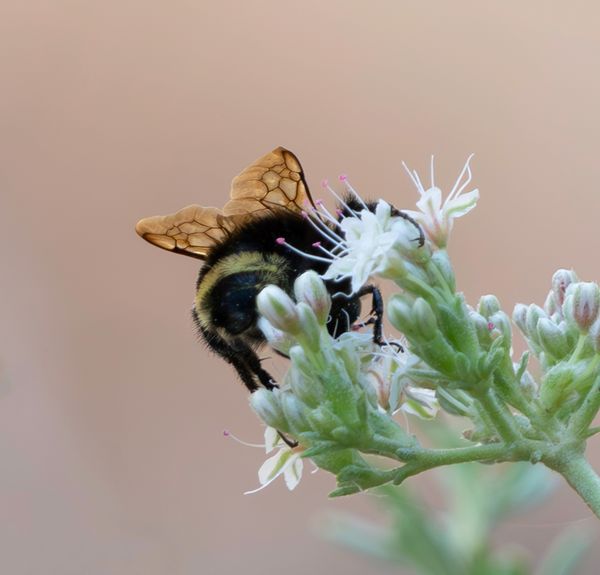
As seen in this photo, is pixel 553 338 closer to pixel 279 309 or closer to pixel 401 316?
pixel 401 316

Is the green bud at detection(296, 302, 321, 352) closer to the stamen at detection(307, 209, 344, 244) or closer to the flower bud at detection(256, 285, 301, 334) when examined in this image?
the flower bud at detection(256, 285, 301, 334)

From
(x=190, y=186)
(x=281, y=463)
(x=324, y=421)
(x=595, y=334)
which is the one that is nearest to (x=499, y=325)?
(x=595, y=334)

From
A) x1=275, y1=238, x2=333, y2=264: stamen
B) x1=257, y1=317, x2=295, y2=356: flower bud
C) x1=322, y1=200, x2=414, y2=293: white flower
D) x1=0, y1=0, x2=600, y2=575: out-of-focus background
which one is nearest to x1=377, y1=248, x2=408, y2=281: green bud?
x1=322, y1=200, x2=414, y2=293: white flower

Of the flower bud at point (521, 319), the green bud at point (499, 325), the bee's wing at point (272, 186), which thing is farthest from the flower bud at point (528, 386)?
the bee's wing at point (272, 186)

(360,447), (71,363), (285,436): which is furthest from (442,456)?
(71,363)

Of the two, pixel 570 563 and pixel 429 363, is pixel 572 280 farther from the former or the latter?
pixel 570 563

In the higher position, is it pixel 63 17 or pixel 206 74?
pixel 63 17

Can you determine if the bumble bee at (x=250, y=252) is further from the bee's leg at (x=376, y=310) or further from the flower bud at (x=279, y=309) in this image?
the flower bud at (x=279, y=309)
